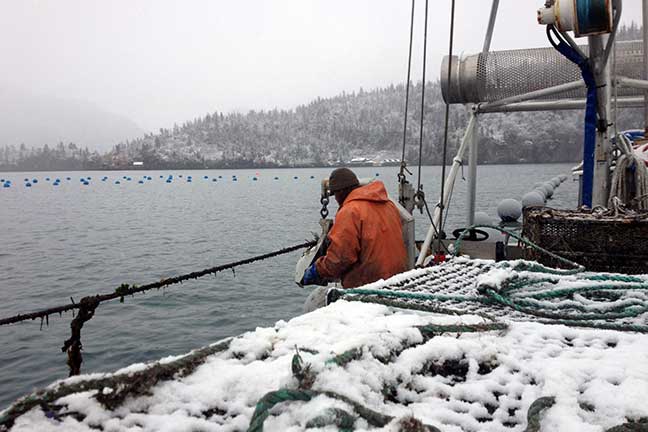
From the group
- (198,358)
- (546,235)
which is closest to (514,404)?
(198,358)

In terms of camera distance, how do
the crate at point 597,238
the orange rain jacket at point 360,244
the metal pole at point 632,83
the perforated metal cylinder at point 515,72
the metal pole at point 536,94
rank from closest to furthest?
the crate at point 597,238 → the orange rain jacket at point 360,244 → the metal pole at point 536,94 → the metal pole at point 632,83 → the perforated metal cylinder at point 515,72

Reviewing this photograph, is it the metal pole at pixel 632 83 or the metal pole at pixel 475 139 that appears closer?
the metal pole at pixel 632 83

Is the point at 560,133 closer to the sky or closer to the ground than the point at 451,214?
closer to the sky

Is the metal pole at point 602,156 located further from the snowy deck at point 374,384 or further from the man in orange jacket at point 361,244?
the snowy deck at point 374,384

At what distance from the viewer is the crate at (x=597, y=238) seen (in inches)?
163

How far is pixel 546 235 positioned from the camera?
Result: 4.50 m

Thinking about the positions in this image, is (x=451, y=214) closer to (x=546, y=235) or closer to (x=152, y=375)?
(x=546, y=235)

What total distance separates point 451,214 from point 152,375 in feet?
134

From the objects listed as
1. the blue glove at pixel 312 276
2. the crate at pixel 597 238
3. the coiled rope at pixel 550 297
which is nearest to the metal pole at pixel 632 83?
the crate at pixel 597 238

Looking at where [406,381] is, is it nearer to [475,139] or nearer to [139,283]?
[475,139]

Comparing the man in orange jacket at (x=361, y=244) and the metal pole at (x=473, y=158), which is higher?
the metal pole at (x=473, y=158)

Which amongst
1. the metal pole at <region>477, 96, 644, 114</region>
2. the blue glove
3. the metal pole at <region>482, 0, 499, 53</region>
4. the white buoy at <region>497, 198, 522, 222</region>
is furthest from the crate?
the white buoy at <region>497, 198, 522, 222</region>

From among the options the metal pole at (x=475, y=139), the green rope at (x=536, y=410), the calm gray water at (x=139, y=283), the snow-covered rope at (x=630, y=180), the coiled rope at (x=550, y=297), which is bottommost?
the calm gray water at (x=139, y=283)

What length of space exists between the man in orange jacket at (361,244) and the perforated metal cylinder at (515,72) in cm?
327
